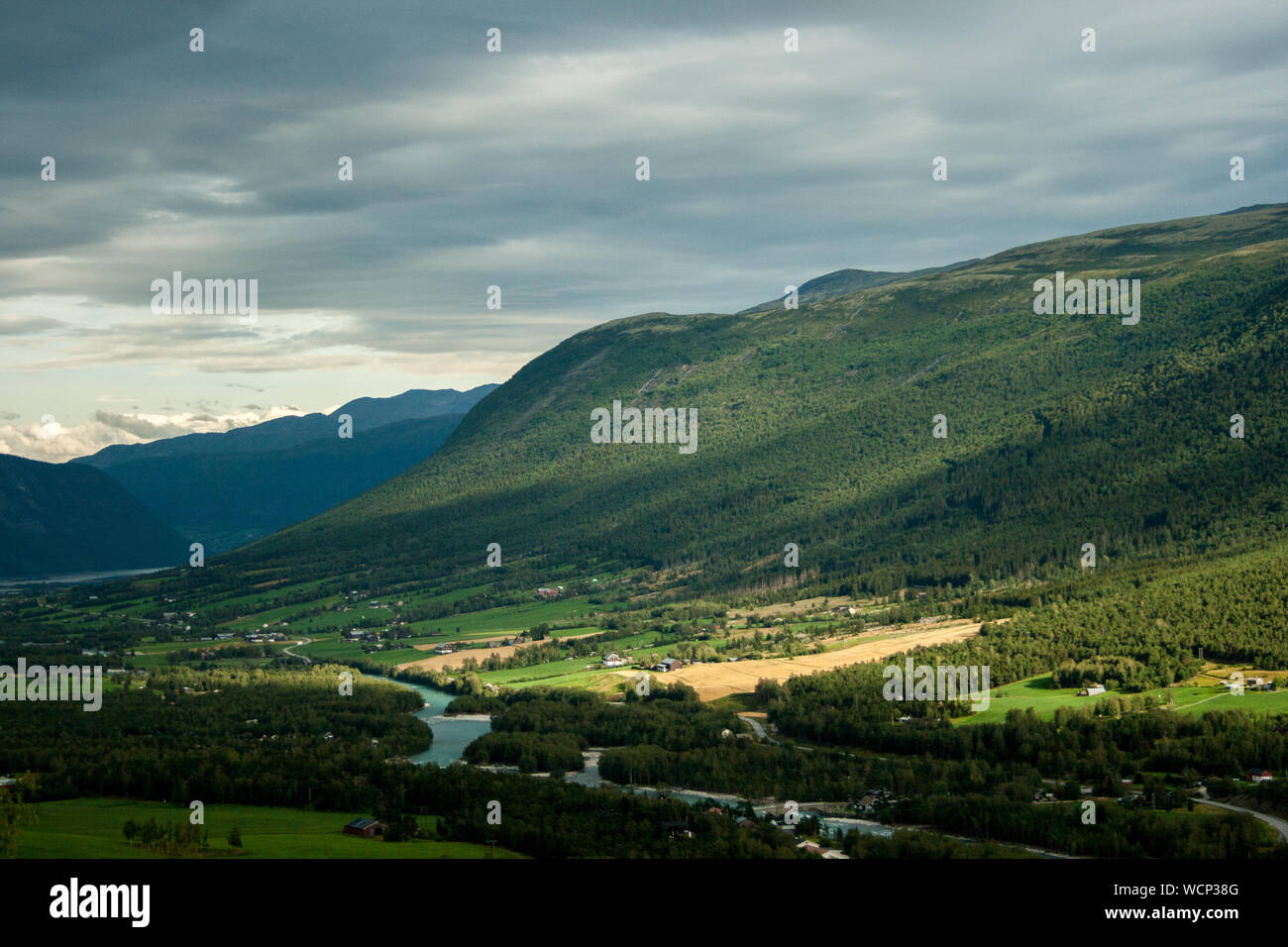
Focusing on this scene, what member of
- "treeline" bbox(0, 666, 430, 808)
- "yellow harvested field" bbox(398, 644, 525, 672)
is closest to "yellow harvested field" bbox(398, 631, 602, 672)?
"yellow harvested field" bbox(398, 644, 525, 672)

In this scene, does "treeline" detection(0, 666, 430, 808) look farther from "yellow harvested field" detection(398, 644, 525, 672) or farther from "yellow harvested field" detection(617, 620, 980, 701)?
"yellow harvested field" detection(617, 620, 980, 701)

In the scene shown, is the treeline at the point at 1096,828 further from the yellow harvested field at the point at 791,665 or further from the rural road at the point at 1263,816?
the yellow harvested field at the point at 791,665

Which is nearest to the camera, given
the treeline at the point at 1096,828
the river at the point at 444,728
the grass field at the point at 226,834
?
the grass field at the point at 226,834

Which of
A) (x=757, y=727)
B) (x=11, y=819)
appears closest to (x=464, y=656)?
(x=757, y=727)

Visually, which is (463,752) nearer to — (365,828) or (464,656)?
(365,828)

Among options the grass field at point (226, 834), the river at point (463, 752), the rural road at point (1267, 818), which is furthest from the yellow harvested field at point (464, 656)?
the rural road at point (1267, 818)

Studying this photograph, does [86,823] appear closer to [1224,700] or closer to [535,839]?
[535,839]
